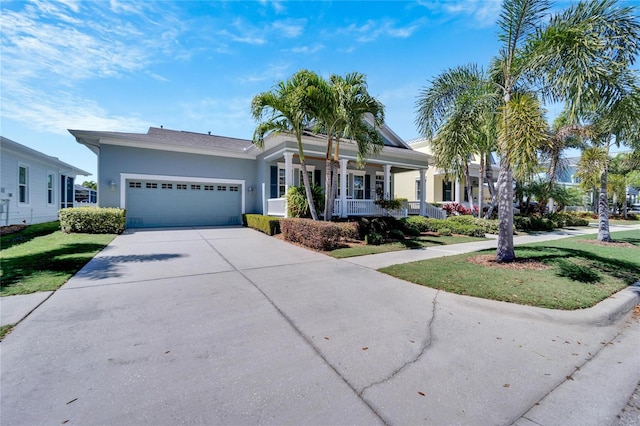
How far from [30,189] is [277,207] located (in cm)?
1233

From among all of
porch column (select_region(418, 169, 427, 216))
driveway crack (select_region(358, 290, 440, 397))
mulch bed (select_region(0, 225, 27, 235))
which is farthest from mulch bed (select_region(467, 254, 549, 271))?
mulch bed (select_region(0, 225, 27, 235))

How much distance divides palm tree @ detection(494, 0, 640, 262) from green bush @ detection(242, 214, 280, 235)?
326 inches

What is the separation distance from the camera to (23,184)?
1340 cm

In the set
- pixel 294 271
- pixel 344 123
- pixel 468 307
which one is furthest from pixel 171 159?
pixel 468 307

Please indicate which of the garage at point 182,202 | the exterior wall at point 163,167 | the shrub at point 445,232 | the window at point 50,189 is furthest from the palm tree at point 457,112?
the window at point 50,189

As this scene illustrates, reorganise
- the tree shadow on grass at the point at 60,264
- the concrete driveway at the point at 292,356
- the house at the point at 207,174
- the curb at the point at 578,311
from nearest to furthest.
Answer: the concrete driveway at the point at 292,356 → the curb at the point at 578,311 → the tree shadow on grass at the point at 60,264 → the house at the point at 207,174

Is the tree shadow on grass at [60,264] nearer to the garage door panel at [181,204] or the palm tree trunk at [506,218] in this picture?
the garage door panel at [181,204]

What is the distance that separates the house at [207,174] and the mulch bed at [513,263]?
7031mm

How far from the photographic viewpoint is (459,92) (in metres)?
8.13

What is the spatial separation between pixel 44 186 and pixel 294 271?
17.5m

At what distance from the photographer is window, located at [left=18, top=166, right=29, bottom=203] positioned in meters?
13.1

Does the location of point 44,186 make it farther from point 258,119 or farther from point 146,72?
point 258,119

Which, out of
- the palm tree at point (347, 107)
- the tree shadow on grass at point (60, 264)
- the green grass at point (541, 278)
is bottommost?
the green grass at point (541, 278)

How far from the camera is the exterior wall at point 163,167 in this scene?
1348 cm
